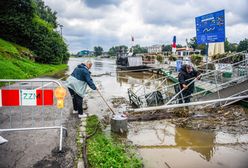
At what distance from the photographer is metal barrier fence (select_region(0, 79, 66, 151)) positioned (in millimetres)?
4785

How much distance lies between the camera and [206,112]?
861cm

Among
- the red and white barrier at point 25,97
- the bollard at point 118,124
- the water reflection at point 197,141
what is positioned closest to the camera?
the red and white barrier at point 25,97

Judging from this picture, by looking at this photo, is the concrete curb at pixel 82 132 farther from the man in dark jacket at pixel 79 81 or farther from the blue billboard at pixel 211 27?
the blue billboard at pixel 211 27

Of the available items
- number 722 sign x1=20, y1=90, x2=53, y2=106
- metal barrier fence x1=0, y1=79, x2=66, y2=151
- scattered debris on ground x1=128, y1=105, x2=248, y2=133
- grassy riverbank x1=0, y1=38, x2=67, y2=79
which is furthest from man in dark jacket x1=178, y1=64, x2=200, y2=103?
grassy riverbank x1=0, y1=38, x2=67, y2=79

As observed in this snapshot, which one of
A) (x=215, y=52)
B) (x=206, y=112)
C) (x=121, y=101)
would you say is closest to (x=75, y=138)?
(x=206, y=112)

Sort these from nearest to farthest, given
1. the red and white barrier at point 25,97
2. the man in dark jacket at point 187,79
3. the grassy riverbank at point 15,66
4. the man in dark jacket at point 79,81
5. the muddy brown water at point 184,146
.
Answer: the red and white barrier at point 25,97, the muddy brown water at point 184,146, the man in dark jacket at point 79,81, the man in dark jacket at point 187,79, the grassy riverbank at point 15,66

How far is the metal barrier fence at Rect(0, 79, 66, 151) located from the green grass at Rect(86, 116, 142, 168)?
701mm

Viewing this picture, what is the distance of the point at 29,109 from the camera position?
8359 millimetres

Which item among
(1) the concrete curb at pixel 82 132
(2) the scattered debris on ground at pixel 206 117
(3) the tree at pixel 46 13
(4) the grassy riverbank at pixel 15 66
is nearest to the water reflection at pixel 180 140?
(2) the scattered debris on ground at pixel 206 117

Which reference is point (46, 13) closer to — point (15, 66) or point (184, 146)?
point (15, 66)

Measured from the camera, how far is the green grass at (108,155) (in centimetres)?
426

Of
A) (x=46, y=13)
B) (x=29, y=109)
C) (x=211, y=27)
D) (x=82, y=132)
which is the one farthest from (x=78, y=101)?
(x=46, y=13)

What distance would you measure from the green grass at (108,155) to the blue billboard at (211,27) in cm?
737

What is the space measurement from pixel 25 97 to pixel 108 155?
81.1 inches
